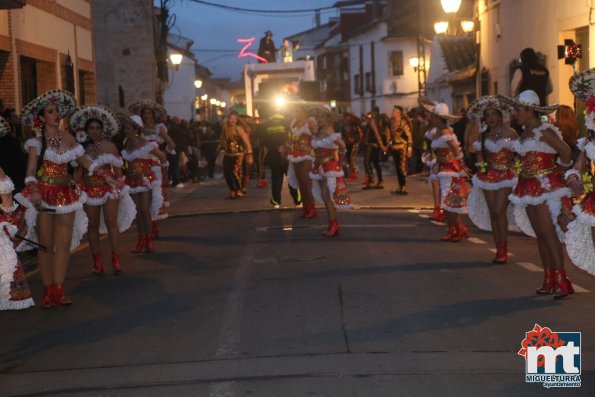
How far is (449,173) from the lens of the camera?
14023mm

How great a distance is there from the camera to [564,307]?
8664 mm

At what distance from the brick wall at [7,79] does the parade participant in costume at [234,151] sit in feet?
15.6

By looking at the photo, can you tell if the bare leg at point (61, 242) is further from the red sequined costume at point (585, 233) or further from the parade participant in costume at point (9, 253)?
the red sequined costume at point (585, 233)

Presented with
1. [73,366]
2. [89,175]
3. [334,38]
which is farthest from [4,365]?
[334,38]

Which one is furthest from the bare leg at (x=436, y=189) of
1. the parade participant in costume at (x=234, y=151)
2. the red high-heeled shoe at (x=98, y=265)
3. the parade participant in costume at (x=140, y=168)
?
the parade participant in costume at (x=234, y=151)

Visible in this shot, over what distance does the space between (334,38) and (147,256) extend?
7482 cm

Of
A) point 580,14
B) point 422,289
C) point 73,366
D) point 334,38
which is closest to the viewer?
point 73,366

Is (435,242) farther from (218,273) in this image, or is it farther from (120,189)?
(120,189)

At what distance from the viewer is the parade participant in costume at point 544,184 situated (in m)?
9.09

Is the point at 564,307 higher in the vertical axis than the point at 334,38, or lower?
lower

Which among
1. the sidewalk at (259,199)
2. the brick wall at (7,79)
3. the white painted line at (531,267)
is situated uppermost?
the brick wall at (7,79)

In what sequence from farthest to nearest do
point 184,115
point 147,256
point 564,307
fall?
point 184,115
point 147,256
point 564,307

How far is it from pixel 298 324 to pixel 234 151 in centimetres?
1429

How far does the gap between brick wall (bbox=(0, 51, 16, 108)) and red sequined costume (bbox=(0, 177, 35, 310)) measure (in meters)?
11.1
